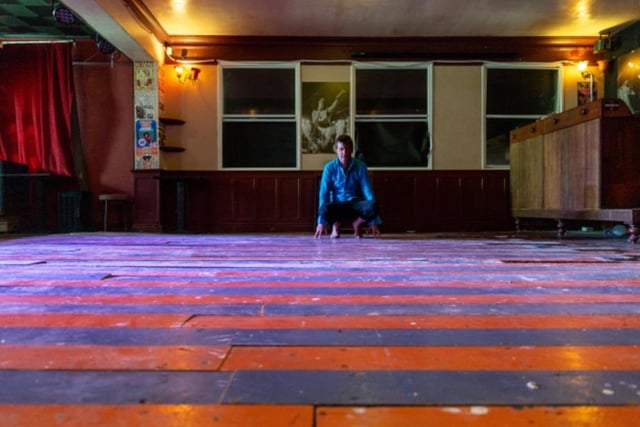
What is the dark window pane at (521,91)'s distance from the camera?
24.6 ft

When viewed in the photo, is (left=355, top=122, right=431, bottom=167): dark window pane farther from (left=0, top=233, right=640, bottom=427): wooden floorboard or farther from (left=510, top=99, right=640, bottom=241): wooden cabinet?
(left=0, top=233, right=640, bottom=427): wooden floorboard

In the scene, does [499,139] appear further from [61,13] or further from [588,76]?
[61,13]

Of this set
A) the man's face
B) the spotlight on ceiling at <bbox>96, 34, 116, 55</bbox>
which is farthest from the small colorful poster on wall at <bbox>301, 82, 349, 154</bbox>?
the spotlight on ceiling at <bbox>96, 34, 116, 55</bbox>

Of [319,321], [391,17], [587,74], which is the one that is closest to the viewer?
[319,321]

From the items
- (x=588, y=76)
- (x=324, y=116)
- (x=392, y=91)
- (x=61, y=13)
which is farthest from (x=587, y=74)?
(x=61, y=13)

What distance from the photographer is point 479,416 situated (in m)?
0.67

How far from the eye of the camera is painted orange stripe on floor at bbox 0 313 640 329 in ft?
3.88

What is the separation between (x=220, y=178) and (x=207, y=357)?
258 inches

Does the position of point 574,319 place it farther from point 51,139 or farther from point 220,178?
point 51,139

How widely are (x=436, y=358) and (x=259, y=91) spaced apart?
702 cm

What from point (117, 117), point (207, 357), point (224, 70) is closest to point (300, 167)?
point (224, 70)

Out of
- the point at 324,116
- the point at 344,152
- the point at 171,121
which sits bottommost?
the point at 344,152

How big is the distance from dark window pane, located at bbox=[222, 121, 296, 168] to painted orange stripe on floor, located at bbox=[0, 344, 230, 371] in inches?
255

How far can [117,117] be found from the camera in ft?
23.3
